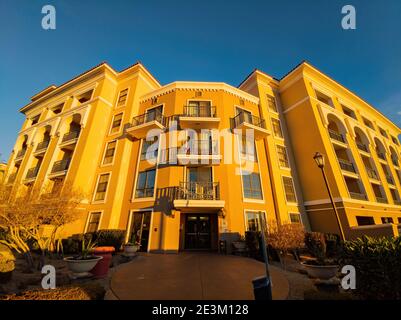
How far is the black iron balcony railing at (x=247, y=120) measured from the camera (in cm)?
1737

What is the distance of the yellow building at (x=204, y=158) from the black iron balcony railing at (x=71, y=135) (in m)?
0.15

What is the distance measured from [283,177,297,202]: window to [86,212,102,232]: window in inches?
678

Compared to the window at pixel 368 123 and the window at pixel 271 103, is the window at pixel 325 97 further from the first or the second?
the window at pixel 368 123

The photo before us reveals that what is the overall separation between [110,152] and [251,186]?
14405mm

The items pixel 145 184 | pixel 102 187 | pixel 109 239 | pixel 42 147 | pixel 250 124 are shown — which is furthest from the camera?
pixel 42 147

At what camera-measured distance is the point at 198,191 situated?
588 inches

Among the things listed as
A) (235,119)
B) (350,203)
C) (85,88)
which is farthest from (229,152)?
(85,88)

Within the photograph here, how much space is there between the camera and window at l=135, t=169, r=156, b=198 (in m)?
15.7

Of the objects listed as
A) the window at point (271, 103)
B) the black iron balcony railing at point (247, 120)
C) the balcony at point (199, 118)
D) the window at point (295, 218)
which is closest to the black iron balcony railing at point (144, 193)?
the balcony at point (199, 118)

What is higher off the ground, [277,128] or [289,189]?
[277,128]

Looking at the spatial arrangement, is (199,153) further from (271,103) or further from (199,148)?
(271,103)

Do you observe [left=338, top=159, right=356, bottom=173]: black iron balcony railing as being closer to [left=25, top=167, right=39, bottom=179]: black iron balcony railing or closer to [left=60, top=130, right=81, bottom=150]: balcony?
[left=60, top=130, right=81, bottom=150]: balcony

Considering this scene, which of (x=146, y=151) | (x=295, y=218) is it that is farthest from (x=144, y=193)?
(x=295, y=218)

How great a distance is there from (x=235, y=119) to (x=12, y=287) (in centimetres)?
1764
